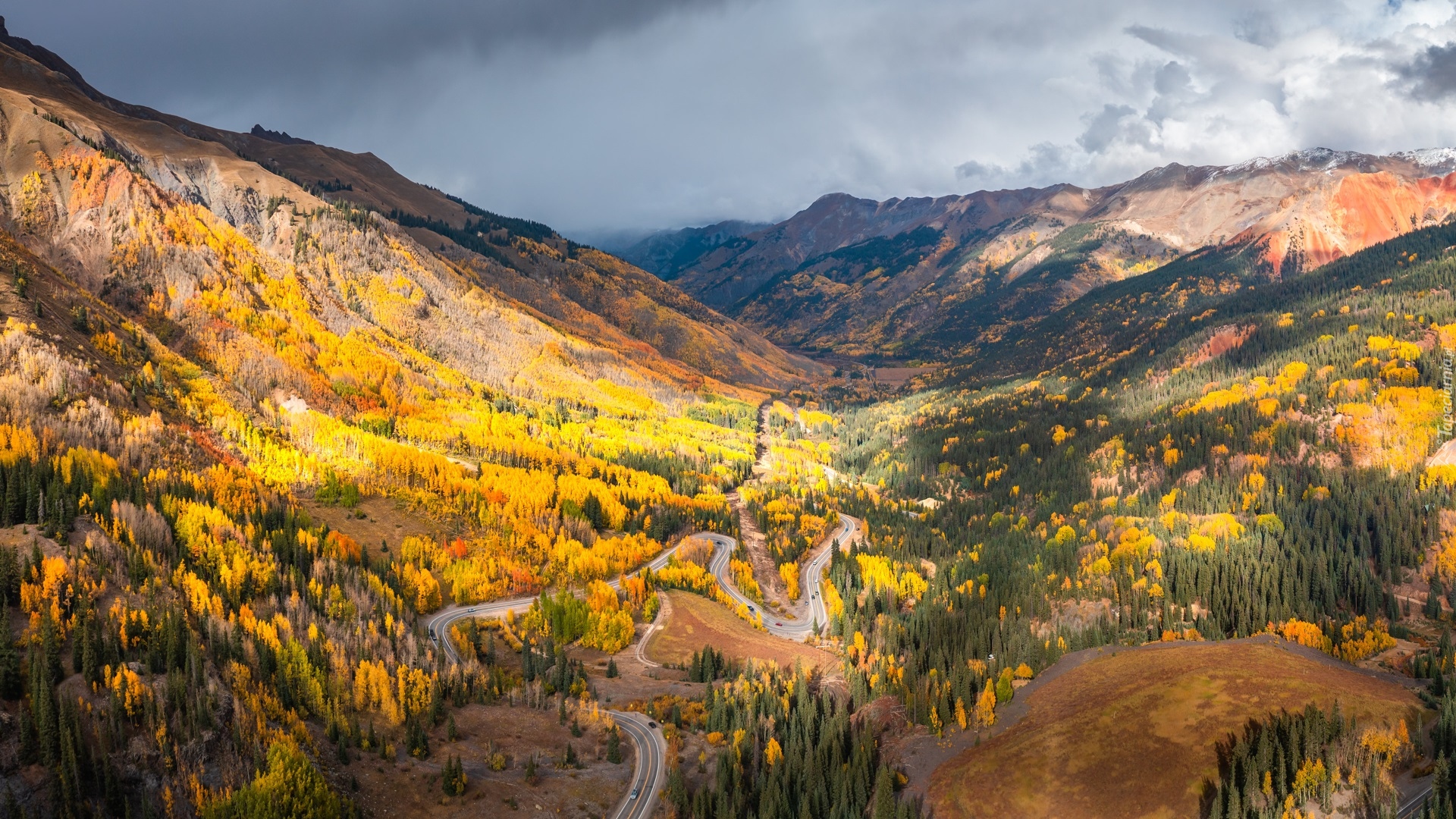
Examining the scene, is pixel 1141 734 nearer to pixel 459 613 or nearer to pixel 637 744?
pixel 637 744

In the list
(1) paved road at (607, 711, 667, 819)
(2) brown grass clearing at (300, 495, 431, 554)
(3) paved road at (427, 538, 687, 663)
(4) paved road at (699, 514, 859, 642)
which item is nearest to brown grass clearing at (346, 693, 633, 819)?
(1) paved road at (607, 711, 667, 819)

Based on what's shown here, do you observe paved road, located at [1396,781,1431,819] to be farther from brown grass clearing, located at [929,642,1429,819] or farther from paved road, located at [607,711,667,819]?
paved road, located at [607,711,667,819]

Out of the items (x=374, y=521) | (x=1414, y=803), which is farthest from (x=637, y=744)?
(x=374, y=521)

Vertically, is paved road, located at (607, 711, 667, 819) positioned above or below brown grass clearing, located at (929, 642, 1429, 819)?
below

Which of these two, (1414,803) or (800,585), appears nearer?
(1414,803)

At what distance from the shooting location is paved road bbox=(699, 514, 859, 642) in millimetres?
132500

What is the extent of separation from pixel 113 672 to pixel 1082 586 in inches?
4701

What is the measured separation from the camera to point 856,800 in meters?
78.3

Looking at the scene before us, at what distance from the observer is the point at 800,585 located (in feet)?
495

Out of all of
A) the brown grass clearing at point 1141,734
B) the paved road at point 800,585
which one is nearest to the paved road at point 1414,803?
the brown grass clearing at point 1141,734

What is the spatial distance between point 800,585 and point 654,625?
37154 mm

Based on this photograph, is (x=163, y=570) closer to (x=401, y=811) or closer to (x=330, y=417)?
(x=401, y=811)

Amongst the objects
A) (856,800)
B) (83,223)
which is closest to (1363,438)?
(856,800)

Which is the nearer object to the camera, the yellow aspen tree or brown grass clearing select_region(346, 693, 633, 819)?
brown grass clearing select_region(346, 693, 633, 819)
